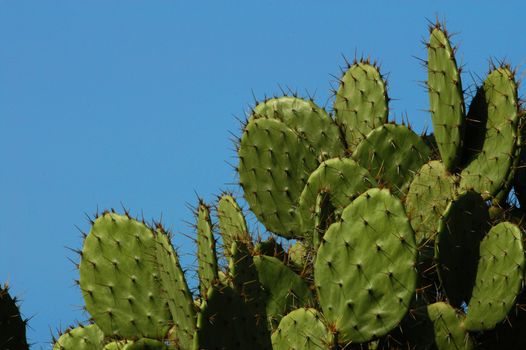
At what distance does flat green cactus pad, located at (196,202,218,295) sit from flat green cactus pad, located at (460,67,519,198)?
1.33m

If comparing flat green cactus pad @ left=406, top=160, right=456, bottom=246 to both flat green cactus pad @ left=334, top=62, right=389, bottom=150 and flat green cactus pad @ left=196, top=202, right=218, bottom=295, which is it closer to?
flat green cactus pad @ left=334, top=62, right=389, bottom=150

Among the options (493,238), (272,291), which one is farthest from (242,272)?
(493,238)

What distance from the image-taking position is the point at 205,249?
4.44m

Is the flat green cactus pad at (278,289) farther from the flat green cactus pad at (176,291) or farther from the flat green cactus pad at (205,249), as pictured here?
the flat green cactus pad at (176,291)

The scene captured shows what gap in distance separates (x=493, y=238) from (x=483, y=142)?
65cm

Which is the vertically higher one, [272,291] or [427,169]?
[427,169]

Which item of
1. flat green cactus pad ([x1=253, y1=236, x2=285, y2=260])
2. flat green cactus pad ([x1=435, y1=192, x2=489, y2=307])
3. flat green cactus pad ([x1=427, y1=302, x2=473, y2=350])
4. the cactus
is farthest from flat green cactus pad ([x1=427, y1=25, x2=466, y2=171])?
flat green cactus pad ([x1=253, y1=236, x2=285, y2=260])

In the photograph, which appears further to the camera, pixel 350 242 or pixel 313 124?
pixel 313 124

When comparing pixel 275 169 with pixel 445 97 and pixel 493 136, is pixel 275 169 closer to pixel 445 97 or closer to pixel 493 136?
pixel 445 97

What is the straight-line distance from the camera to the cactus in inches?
166

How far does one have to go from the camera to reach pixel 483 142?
207 inches

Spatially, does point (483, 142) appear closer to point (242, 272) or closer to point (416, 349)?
point (416, 349)

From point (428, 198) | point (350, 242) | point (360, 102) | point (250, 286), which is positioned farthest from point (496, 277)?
point (360, 102)

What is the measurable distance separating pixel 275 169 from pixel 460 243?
1053 millimetres
